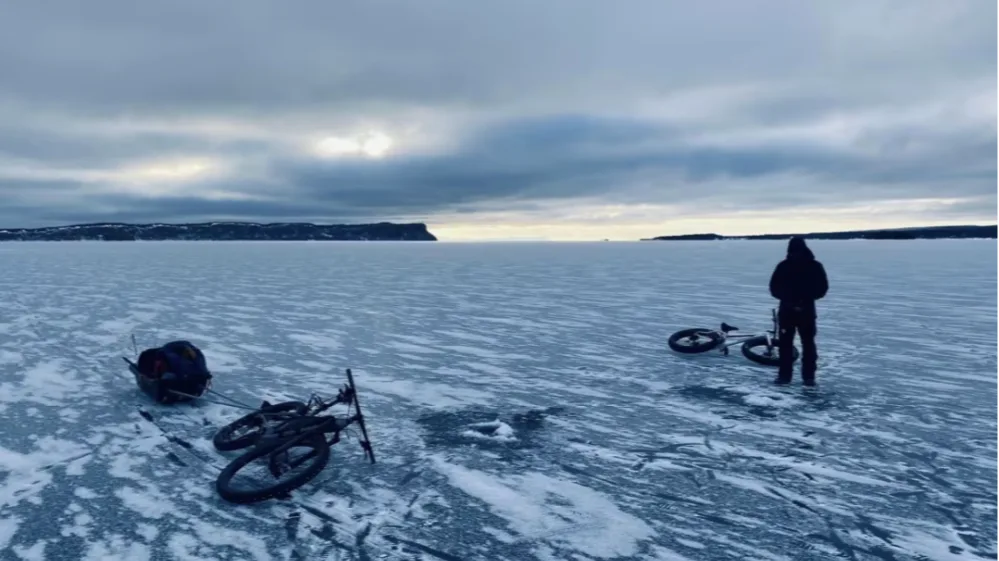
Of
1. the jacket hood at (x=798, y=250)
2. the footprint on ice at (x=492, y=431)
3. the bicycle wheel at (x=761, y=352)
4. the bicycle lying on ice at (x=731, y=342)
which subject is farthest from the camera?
the bicycle lying on ice at (x=731, y=342)

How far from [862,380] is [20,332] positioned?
18645 mm

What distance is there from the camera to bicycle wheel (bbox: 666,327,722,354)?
12.3 metres

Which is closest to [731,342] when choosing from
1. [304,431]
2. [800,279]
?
[800,279]

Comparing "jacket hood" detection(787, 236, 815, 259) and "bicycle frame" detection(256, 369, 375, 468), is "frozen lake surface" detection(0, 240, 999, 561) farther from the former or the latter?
"jacket hood" detection(787, 236, 815, 259)

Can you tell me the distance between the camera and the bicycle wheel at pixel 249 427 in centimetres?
721

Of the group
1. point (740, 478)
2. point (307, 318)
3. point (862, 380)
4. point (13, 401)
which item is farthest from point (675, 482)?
point (307, 318)

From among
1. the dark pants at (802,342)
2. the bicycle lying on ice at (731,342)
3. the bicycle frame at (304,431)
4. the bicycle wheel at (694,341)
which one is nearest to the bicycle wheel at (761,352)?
the bicycle lying on ice at (731,342)

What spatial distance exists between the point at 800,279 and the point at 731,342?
3.50 m

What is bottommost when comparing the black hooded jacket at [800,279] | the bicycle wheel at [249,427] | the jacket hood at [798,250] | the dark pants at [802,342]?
the bicycle wheel at [249,427]

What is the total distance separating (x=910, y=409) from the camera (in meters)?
8.41

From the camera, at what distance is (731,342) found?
43.6 feet

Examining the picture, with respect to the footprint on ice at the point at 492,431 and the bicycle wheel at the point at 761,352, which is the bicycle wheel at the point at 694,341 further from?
the footprint on ice at the point at 492,431

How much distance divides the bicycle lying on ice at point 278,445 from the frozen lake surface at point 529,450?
6.5 inches

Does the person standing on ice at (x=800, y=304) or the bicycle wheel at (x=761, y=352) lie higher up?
the person standing on ice at (x=800, y=304)
